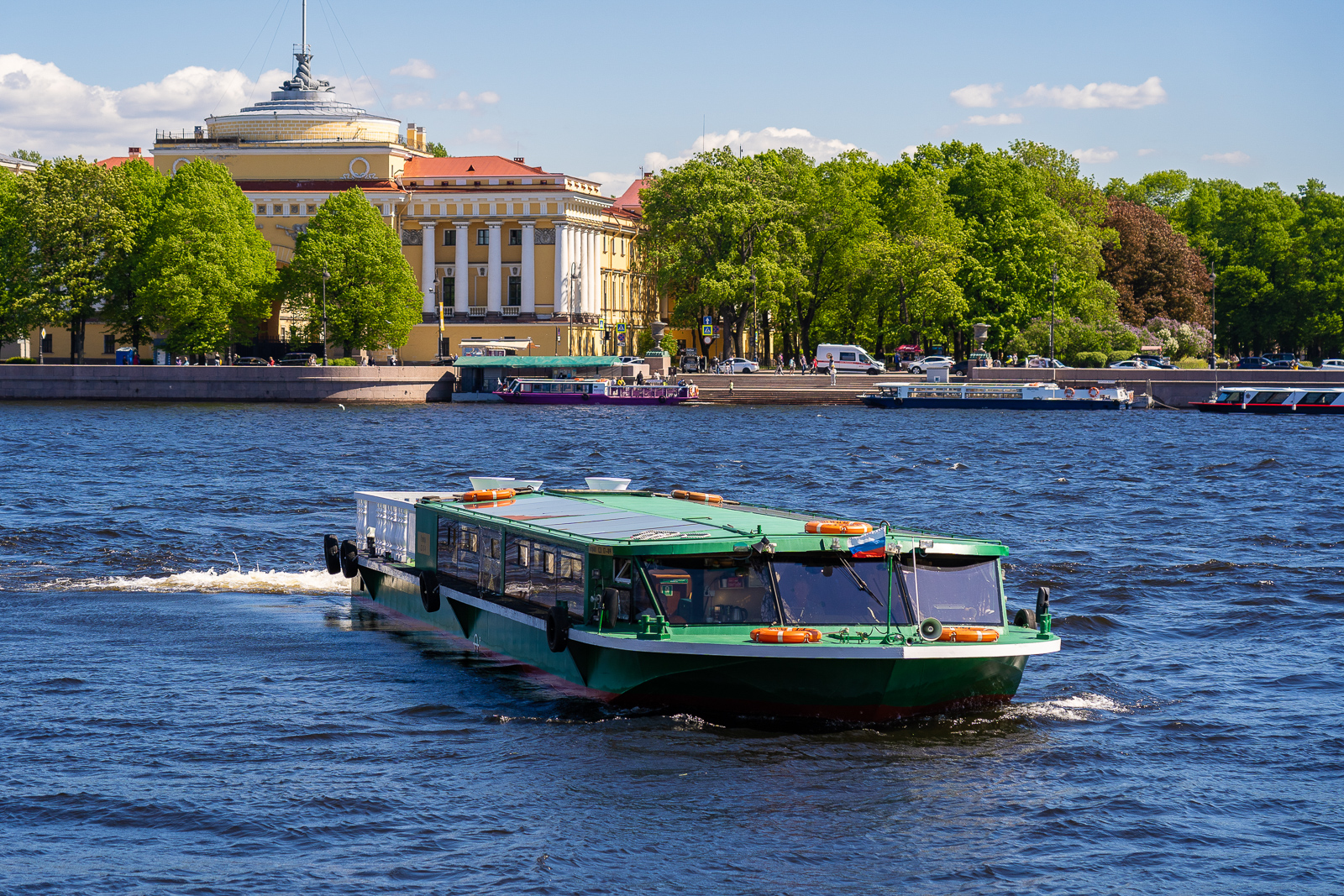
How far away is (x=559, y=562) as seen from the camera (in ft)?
64.1

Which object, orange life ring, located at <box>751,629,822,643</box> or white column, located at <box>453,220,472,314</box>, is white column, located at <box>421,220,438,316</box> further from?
orange life ring, located at <box>751,629,822,643</box>

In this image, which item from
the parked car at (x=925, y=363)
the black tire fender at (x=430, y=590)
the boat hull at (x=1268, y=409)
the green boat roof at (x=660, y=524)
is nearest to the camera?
the green boat roof at (x=660, y=524)

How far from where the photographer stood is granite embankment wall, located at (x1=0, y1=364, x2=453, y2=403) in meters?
104

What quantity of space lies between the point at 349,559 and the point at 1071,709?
12257mm

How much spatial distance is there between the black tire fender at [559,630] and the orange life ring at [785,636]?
8.69 ft

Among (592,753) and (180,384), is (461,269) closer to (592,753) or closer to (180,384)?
(180,384)

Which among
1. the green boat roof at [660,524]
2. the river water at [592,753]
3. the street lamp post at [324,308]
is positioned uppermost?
the street lamp post at [324,308]

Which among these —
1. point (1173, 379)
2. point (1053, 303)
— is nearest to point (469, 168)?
point (1053, 303)

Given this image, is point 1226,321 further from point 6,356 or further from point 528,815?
point 528,815

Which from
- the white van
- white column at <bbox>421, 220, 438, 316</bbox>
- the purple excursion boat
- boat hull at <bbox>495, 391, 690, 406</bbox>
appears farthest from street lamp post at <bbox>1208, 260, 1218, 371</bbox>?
white column at <bbox>421, 220, 438, 316</bbox>

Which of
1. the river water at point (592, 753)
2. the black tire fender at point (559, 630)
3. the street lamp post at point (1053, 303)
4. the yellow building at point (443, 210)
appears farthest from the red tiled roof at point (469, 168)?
the black tire fender at point (559, 630)

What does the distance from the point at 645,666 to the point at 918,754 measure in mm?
3043

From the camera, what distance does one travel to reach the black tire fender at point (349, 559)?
26.7 metres

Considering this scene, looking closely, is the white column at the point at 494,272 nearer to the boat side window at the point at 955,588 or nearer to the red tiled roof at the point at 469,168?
the red tiled roof at the point at 469,168
